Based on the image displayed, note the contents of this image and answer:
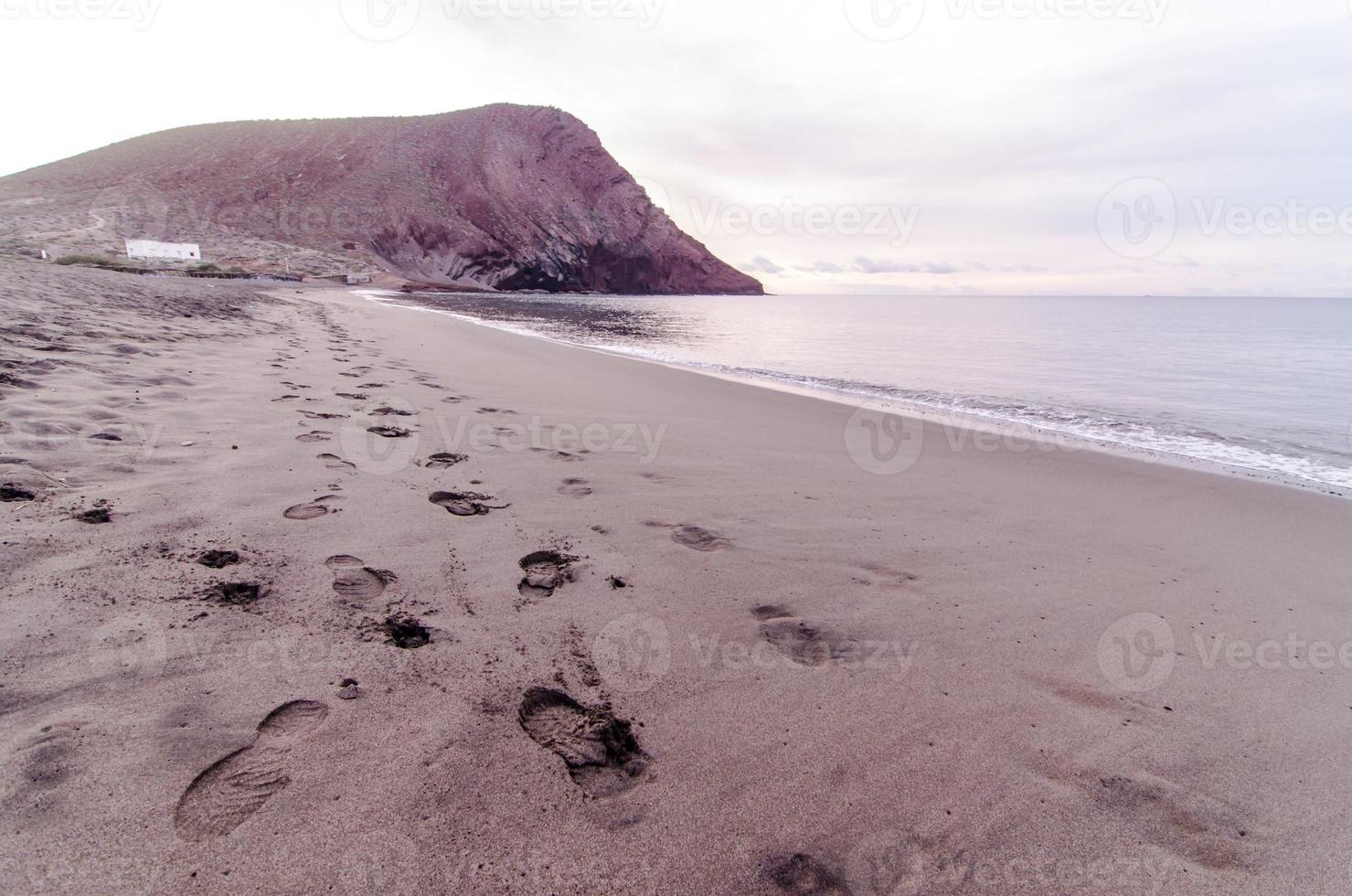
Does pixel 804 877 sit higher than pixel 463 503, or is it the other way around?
pixel 463 503

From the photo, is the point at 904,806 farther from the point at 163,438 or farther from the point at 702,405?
the point at 702,405

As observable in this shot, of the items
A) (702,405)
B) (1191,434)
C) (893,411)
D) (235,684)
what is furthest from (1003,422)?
(235,684)

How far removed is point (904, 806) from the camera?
1673 millimetres

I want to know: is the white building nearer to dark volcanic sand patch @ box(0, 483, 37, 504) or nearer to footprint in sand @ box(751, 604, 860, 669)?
dark volcanic sand patch @ box(0, 483, 37, 504)

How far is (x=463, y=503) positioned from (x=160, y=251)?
44.8 m

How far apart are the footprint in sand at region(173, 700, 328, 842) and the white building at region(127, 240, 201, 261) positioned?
44.6 meters

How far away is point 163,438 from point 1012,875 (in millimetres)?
4664

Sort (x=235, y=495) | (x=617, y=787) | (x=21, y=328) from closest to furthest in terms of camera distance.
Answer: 1. (x=617, y=787)
2. (x=235, y=495)
3. (x=21, y=328)

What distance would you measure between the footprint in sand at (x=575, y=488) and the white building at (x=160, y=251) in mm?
43163

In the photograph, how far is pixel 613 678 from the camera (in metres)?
2.06

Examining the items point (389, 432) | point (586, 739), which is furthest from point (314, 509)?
point (586, 739)

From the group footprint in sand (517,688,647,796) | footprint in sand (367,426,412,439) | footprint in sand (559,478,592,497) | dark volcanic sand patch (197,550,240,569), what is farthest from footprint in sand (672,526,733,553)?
footprint in sand (367,426,412,439)

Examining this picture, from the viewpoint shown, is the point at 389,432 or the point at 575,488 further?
the point at 389,432

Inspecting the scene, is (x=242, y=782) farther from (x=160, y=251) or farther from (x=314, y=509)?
(x=160, y=251)
